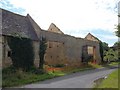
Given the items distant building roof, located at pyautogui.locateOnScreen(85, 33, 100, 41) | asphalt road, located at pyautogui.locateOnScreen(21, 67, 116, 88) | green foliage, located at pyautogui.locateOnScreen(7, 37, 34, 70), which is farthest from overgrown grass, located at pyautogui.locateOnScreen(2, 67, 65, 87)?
distant building roof, located at pyautogui.locateOnScreen(85, 33, 100, 41)

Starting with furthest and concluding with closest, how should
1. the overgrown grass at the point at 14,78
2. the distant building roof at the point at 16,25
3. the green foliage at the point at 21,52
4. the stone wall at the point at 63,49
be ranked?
the stone wall at the point at 63,49
the distant building roof at the point at 16,25
the green foliage at the point at 21,52
the overgrown grass at the point at 14,78

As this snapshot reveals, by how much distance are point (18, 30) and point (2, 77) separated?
9.61 meters

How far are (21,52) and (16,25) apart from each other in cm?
440

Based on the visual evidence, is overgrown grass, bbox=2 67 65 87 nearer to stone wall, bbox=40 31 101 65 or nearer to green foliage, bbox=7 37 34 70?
green foliage, bbox=7 37 34 70

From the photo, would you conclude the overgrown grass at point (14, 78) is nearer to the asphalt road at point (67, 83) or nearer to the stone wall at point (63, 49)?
the asphalt road at point (67, 83)

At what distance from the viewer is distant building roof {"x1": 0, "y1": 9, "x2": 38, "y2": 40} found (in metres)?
28.6

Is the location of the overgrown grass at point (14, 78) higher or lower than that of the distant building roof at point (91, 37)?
lower

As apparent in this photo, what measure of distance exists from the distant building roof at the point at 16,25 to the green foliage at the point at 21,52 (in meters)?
0.88

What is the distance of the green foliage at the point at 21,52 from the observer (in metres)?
27.5

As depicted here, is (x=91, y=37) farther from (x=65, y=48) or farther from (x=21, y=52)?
(x=21, y=52)

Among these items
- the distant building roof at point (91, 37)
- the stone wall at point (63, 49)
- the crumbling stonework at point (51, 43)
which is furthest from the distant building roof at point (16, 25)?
the distant building roof at point (91, 37)

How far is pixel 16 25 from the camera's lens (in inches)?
1233

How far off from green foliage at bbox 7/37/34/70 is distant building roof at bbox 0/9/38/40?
882 mm

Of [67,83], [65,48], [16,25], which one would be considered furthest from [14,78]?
[65,48]
